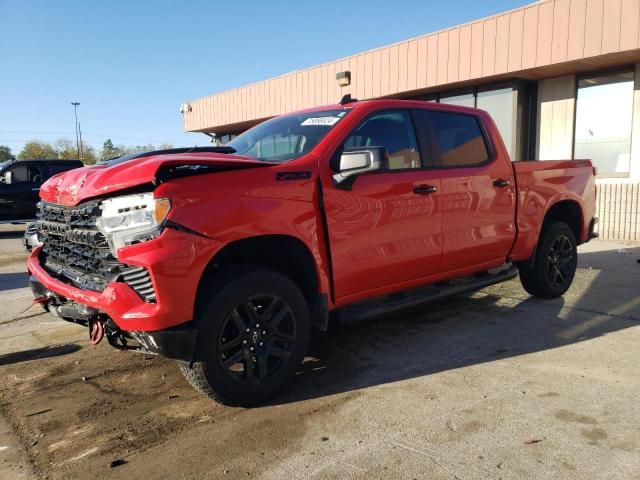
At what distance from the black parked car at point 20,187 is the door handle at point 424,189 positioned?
13.6 metres

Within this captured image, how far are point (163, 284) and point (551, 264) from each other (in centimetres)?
449

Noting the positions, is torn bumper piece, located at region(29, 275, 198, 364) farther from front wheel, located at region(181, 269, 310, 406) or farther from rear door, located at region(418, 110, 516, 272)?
rear door, located at region(418, 110, 516, 272)

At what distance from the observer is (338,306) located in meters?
3.75

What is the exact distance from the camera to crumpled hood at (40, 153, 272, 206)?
2875 millimetres

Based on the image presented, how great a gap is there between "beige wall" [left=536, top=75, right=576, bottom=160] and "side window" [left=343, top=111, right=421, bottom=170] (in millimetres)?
8862

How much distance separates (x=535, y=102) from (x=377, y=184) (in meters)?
10.0

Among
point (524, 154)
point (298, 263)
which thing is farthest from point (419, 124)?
point (524, 154)

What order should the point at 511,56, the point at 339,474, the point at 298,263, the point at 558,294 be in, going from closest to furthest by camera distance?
the point at 339,474 → the point at 298,263 → the point at 558,294 → the point at 511,56

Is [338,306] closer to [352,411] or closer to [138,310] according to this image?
[352,411]

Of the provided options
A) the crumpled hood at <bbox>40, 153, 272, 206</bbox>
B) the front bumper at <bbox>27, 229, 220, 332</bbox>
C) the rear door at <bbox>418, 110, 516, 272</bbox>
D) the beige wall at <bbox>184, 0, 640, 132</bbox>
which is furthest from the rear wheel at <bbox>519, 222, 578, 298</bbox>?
the beige wall at <bbox>184, 0, 640, 132</bbox>

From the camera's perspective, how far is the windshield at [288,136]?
12.6 ft

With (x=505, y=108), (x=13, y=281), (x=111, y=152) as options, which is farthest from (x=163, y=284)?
(x=111, y=152)

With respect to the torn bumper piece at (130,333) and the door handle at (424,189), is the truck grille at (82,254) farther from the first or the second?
the door handle at (424,189)

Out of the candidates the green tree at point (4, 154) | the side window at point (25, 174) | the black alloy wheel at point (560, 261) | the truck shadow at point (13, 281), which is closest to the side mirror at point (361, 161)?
the black alloy wheel at point (560, 261)
